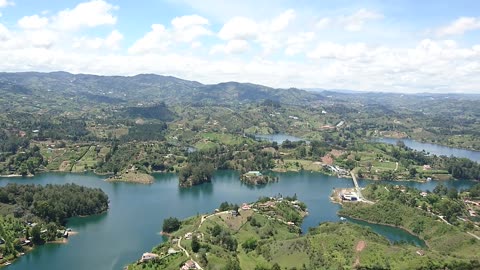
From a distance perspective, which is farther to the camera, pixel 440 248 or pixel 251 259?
pixel 440 248

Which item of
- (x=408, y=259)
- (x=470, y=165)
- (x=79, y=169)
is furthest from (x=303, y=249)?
(x=470, y=165)

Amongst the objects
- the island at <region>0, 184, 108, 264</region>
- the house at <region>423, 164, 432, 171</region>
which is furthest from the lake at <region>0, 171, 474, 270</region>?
the house at <region>423, 164, 432, 171</region>

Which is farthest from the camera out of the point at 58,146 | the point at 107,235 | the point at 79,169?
the point at 58,146

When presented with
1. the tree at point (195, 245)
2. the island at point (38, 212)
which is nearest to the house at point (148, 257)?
the tree at point (195, 245)

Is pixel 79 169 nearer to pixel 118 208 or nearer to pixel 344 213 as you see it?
pixel 118 208

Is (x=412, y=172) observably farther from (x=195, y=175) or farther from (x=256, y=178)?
(x=195, y=175)

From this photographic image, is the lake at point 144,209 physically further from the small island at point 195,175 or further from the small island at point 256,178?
the small island at point 195,175

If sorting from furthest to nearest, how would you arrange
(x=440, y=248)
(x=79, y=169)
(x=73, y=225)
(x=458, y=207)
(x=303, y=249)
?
(x=79, y=169), (x=458, y=207), (x=73, y=225), (x=440, y=248), (x=303, y=249)
